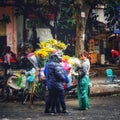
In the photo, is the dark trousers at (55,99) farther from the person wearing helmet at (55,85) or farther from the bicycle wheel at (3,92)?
the bicycle wheel at (3,92)

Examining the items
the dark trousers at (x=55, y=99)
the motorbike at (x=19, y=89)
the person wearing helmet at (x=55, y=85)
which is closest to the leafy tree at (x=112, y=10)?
the motorbike at (x=19, y=89)

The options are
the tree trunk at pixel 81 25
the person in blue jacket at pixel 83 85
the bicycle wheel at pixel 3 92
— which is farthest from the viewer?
the tree trunk at pixel 81 25

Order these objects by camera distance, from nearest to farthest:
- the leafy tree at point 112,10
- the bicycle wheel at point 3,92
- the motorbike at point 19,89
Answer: the motorbike at point 19,89
the bicycle wheel at point 3,92
the leafy tree at point 112,10

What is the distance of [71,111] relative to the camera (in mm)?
12133

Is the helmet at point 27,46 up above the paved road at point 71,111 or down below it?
above

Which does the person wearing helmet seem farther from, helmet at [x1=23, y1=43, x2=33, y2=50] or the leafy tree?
helmet at [x1=23, y1=43, x2=33, y2=50]

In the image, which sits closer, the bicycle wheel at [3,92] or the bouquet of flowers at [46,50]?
the bouquet of flowers at [46,50]

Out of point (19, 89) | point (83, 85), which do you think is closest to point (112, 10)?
point (19, 89)

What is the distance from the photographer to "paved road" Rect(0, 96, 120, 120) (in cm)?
1111

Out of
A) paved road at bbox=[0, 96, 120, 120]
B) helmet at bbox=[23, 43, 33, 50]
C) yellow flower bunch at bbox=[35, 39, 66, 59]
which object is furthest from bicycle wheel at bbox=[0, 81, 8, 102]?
helmet at bbox=[23, 43, 33, 50]

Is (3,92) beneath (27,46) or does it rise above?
beneath

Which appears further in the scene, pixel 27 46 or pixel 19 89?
pixel 27 46

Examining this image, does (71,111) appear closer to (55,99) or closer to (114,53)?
(55,99)

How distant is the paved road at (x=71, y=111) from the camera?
1111 cm
